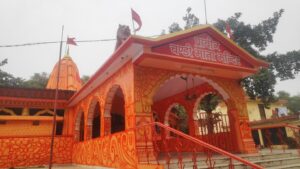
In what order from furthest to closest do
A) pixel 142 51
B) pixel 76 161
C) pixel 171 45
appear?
pixel 76 161, pixel 171 45, pixel 142 51

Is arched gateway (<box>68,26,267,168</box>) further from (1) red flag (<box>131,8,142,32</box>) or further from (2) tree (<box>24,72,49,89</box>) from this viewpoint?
(2) tree (<box>24,72,49,89</box>)

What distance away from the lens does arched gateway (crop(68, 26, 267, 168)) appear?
596 cm

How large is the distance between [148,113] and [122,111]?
259 inches

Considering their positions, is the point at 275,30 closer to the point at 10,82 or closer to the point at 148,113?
the point at 148,113

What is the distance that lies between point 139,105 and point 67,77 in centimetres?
1401

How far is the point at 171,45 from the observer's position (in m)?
6.34

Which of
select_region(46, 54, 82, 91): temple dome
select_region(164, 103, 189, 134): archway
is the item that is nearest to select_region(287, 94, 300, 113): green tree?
select_region(164, 103, 189, 134): archway

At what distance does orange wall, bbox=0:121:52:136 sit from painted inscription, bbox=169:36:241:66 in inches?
325

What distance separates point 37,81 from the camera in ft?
87.8

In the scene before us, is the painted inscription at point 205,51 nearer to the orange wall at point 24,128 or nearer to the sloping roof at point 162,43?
the sloping roof at point 162,43

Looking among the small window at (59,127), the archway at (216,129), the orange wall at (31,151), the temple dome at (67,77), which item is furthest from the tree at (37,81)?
the archway at (216,129)

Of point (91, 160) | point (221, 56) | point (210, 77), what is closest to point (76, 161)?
point (91, 160)

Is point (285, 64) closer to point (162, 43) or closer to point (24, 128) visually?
point (162, 43)

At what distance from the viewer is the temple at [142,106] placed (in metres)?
5.84
